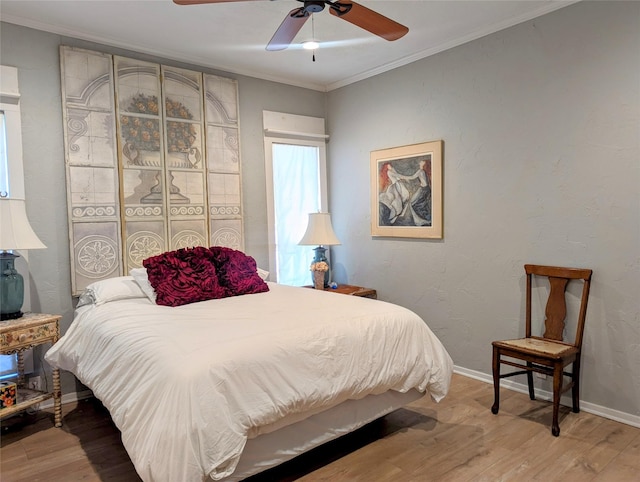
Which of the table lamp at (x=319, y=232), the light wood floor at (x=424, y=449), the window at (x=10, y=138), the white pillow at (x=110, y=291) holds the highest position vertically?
the window at (x=10, y=138)

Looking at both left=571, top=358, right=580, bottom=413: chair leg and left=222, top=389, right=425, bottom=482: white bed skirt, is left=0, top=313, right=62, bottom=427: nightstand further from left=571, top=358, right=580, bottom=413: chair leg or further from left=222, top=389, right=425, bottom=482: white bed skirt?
left=571, top=358, right=580, bottom=413: chair leg

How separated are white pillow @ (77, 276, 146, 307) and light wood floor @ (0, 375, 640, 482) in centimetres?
81

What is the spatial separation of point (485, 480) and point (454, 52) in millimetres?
3124

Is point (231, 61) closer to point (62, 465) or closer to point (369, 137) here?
point (369, 137)

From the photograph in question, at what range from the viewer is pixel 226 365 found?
1.94m

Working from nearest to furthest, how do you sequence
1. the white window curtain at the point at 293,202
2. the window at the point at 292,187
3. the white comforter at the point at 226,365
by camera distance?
the white comforter at the point at 226,365 < the window at the point at 292,187 < the white window curtain at the point at 293,202

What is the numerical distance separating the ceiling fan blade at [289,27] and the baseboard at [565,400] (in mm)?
2907

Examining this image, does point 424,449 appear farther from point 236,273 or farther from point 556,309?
point 236,273

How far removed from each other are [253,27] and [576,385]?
3.35 m

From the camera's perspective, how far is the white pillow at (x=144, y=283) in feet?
9.94

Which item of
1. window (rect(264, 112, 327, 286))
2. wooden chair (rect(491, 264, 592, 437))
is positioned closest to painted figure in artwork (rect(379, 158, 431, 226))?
window (rect(264, 112, 327, 286))

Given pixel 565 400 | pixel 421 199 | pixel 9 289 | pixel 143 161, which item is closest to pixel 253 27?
pixel 143 161

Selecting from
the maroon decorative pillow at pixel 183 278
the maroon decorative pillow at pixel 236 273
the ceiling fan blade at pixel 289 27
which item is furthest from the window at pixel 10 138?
the ceiling fan blade at pixel 289 27

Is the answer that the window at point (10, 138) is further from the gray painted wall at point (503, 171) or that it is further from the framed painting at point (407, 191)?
the framed painting at point (407, 191)
